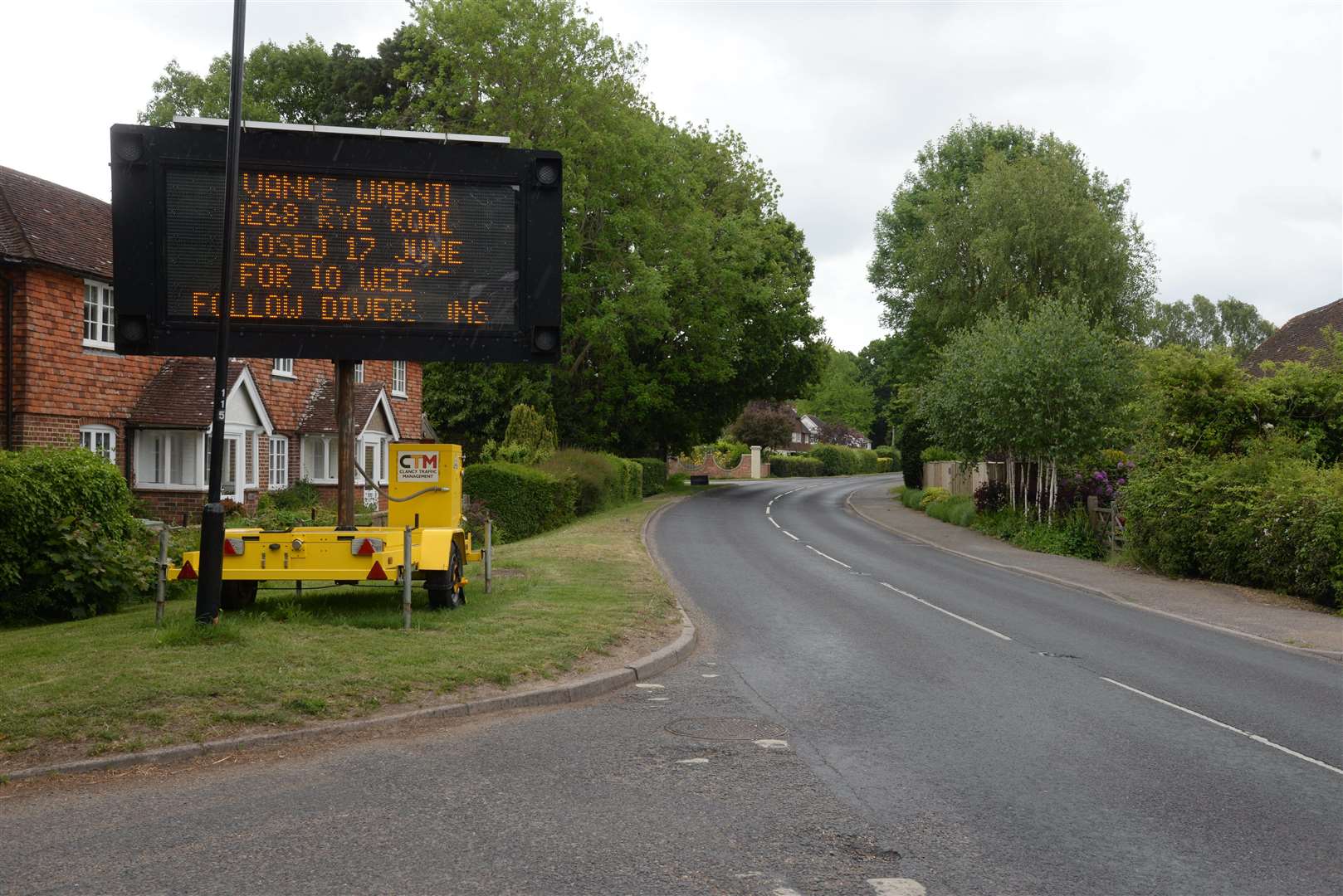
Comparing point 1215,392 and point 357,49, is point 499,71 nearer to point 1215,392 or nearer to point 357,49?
point 357,49

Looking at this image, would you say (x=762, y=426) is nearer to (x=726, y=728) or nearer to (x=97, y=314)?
(x=97, y=314)

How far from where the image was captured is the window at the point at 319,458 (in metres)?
31.7

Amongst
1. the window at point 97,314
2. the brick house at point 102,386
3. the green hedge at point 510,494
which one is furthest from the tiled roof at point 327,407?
the window at point 97,314

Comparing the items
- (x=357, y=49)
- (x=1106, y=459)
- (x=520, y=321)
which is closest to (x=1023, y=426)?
(x=1106, y=459)

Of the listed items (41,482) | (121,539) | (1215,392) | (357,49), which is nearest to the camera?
(41,482)

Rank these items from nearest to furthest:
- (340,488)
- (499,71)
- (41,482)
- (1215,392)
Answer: (340,488) < (41,482) < (1215,392) < (499,71)

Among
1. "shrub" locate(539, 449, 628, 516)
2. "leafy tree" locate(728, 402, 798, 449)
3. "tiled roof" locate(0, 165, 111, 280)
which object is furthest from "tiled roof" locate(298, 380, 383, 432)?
"leafy tree" locate(728, 402, 798, 449)

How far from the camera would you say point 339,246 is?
1035 cm

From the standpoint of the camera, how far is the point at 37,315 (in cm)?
2202

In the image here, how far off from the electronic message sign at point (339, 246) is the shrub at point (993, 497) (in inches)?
976

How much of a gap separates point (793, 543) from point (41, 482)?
704 inches

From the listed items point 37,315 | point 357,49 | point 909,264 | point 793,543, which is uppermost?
point 357,49

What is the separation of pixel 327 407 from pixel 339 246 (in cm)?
2267

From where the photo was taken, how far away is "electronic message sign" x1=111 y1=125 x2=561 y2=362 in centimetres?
1012
